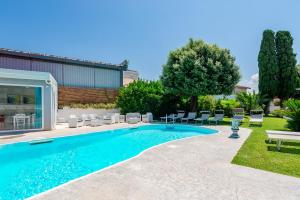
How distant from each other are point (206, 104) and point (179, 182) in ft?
65.3

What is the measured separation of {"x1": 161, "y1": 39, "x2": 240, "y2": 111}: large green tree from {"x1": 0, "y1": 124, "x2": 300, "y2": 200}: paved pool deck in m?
12.3

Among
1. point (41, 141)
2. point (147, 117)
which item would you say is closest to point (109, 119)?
point (147, 117)

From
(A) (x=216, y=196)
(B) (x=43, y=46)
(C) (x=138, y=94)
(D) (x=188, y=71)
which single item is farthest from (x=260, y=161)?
(B) (x=43, y=46)

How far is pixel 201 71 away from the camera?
Answer: 1944 cm

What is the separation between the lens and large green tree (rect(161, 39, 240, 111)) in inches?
770

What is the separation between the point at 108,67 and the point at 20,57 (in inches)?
395

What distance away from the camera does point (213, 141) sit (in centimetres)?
1118

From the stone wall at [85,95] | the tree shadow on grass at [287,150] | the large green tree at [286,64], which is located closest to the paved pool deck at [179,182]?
the tree shadow on grass at [287,150]

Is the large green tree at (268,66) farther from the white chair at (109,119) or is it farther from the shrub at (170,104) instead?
the white chair at (109,119)

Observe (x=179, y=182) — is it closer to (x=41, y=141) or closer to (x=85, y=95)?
(x=41, y=141)

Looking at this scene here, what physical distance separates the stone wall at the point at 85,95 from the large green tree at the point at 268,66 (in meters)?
19.9

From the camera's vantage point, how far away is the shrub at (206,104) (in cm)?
2444

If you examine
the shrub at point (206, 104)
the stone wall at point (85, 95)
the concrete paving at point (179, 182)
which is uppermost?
the stone wall at point (85, 95)

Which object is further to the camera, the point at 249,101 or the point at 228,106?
the point at 249,101
